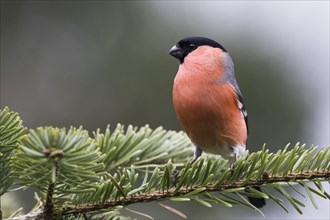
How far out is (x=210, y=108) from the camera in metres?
3.11

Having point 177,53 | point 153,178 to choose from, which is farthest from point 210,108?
point 153,178

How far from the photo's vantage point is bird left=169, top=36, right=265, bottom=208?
10.2ft

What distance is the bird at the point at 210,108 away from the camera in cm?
310

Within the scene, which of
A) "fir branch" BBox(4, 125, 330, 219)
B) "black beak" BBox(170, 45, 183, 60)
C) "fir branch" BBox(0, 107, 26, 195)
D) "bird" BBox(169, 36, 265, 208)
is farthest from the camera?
"black beak" BBox(170, 45, 183, 60)

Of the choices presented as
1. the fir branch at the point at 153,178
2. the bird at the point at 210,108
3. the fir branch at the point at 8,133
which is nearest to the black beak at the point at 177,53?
the bird at the point at 210,108

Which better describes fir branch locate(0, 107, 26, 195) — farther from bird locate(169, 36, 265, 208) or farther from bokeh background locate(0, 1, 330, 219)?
bokeh background locate(0, 1, 330, 219)

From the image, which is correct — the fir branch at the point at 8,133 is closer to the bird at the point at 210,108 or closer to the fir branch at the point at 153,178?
the fir branch at the point at 153,178

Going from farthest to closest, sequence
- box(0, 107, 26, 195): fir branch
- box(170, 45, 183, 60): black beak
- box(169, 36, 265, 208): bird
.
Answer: box(170, 45, 183, 60): black beak < box(169, 36, 265, 208): bird < box(0, 107, 26, 195): fir branch

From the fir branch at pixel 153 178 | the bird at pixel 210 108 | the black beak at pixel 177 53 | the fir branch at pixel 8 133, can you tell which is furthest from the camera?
the black beak at pixel 177 53

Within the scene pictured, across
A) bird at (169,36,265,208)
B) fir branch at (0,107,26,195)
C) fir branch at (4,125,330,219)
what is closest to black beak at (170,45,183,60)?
bird at (169,36,265,208)

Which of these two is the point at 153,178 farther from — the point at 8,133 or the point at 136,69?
the point at 136,69

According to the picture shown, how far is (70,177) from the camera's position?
1.58 metres

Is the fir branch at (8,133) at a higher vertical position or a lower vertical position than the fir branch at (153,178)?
higher

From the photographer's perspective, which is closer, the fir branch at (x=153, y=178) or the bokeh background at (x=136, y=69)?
the fir branch at (x=153, y=178)
